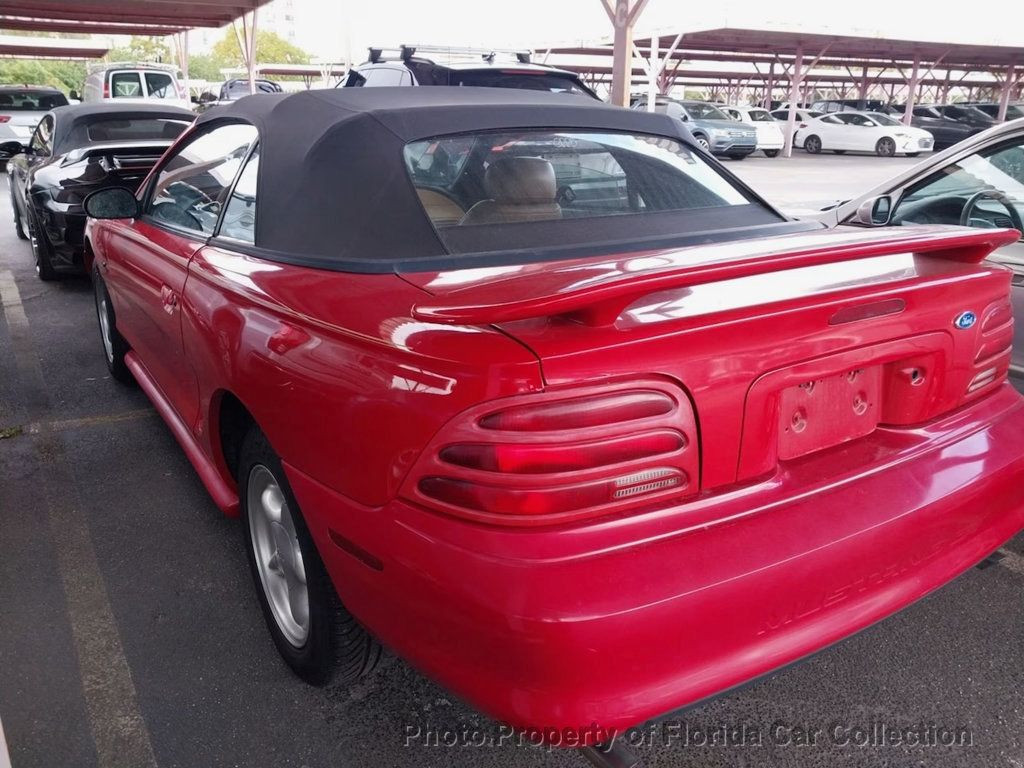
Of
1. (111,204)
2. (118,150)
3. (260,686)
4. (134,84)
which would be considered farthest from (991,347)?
(134,84)

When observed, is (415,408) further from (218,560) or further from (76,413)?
(76,413)

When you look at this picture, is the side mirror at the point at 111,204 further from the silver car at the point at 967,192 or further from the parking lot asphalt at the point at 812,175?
the parking lot asphalt at the point at 812,175

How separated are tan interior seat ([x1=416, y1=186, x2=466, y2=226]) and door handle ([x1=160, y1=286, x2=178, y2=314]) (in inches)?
41.0

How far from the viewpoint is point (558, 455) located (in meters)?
1.55

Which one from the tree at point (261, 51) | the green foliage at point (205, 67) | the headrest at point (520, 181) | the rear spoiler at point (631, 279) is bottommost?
the rear spoiler at point (631, 279)

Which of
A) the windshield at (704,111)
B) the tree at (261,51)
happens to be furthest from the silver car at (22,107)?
the tree at (261,51)

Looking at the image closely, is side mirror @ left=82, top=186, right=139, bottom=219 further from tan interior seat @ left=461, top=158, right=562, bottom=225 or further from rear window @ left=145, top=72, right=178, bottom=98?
rear window @ left=145, top=72, right=178, bottom=98

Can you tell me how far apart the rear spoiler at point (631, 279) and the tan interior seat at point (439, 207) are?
53 centimetres

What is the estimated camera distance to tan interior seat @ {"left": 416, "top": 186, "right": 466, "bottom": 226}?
2346mm

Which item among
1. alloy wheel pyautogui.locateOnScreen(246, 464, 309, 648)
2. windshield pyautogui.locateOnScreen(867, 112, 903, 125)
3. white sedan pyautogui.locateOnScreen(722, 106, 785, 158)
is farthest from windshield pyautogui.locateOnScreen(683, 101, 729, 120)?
alloy wheel pyautogui.locateOnScreen(246, 464, 309, 648)

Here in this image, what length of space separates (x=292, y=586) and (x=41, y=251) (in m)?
6.08

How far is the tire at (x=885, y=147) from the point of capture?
2558 centimetres

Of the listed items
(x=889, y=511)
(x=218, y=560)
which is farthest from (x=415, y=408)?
(x=218, y=560)

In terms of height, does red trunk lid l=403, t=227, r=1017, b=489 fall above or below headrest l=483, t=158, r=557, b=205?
below
